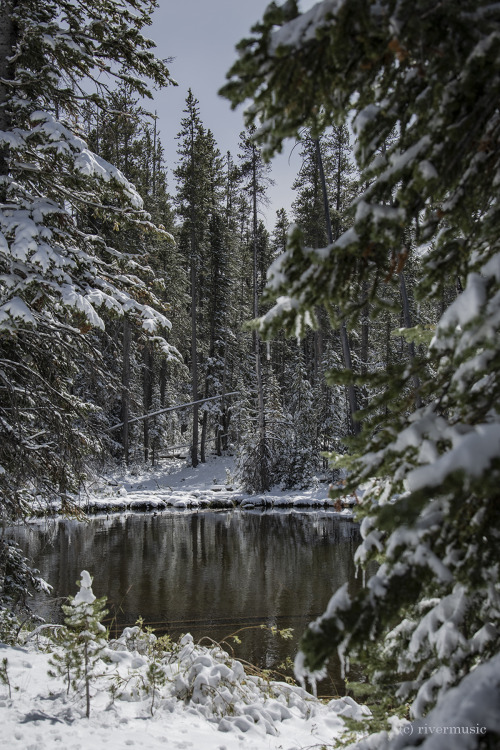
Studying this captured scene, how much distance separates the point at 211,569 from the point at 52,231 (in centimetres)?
838

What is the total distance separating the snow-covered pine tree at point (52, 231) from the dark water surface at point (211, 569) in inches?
138

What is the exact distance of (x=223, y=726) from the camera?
4.55m

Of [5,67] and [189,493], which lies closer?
[5,67]

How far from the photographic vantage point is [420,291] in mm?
2463

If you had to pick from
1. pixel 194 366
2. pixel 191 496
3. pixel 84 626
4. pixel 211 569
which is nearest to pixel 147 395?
pixel 194 366

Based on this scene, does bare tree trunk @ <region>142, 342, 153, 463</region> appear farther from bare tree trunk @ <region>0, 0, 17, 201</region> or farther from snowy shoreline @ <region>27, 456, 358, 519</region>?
bare tree trunk @ <region>0, 0, 17, 201</region>

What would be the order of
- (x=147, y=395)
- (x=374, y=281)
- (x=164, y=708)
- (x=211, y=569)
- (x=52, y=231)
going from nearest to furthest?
(x=374, y=281), (x=164, y=708), (x=52, y=231), (x=211, y=569), (x=147, y=395)

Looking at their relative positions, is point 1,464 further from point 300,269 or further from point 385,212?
point 385,212

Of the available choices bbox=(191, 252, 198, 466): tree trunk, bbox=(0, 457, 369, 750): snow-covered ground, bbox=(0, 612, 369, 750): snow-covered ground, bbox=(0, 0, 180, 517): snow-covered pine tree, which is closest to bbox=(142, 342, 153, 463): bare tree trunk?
bbox=(191, 252, 198, 466): tree trunk

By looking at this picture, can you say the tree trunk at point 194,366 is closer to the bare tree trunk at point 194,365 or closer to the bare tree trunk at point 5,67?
the bare tree trunk at point 194,365

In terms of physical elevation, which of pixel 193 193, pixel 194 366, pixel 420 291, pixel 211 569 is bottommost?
pixel 211 569

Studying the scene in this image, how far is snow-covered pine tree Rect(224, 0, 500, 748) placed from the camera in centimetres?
153

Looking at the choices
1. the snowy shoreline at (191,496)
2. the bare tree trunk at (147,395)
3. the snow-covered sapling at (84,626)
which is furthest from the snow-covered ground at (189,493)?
the snow-covered sapling at (84,626)

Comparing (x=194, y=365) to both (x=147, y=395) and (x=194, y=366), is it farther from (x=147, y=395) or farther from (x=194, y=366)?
(x=147, y=395)
